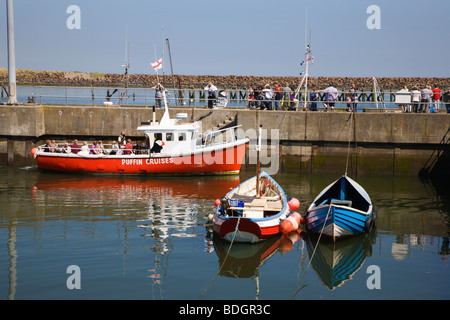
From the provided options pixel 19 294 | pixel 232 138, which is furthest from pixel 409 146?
pixel 19 294

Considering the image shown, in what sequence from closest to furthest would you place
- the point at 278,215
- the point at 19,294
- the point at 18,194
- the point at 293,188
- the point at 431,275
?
the point at 19,294
the point at 431,275
the point at 278,215
the point at 18,194
the point at 293,188

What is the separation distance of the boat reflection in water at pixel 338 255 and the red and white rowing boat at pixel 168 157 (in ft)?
31.7

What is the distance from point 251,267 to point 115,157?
13.6 m

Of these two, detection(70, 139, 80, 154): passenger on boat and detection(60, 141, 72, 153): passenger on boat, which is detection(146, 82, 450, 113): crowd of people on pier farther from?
detection(60, 141, 72, 153): passenger on boat

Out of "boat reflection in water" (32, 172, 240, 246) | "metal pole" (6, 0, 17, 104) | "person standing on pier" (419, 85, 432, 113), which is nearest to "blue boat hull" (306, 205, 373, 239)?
"boat reflection in water" (32, 172, 240, 246)

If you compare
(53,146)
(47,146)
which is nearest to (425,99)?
(53,146)

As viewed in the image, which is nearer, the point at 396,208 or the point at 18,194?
the point at 396,208

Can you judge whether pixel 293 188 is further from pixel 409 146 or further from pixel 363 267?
pixel 363 267

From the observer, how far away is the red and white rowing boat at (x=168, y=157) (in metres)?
26.4

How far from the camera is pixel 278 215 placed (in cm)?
1716

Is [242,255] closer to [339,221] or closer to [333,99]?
[339,221]

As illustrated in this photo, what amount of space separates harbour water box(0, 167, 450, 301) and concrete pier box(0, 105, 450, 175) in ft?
13.7

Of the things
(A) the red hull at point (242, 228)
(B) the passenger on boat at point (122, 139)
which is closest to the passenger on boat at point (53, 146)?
(B) the passenger on boat at point (122, 139)

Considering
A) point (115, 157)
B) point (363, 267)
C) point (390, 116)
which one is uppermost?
point (390, 116)
